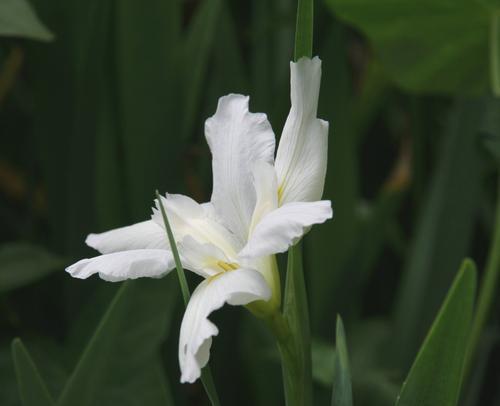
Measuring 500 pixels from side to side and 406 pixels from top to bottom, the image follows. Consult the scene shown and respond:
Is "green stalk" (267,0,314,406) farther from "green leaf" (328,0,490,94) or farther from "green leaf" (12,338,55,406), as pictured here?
"green leaf" (328,0,490,94)

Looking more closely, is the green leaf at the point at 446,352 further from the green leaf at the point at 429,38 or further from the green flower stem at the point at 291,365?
the green leaf at the point at 429,38

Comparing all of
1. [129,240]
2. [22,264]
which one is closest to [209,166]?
[22,264]

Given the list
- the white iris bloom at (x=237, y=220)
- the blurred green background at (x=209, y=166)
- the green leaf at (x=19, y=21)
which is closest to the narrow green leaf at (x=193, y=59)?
the blurred green background at (x=209, y=166)

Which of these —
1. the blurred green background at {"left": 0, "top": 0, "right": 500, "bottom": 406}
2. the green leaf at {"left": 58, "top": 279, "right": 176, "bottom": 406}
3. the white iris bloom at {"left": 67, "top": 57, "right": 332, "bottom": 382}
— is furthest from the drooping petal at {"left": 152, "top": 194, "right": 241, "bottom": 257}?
the blurred green background at {"left": 0, "top": 0, "right": 500, "bottom": 406}

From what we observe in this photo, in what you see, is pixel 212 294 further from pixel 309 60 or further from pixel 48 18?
pixel 48 18

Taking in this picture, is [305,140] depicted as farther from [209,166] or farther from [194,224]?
[209,166]

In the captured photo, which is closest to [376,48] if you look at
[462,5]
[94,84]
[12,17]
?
[462,5]
